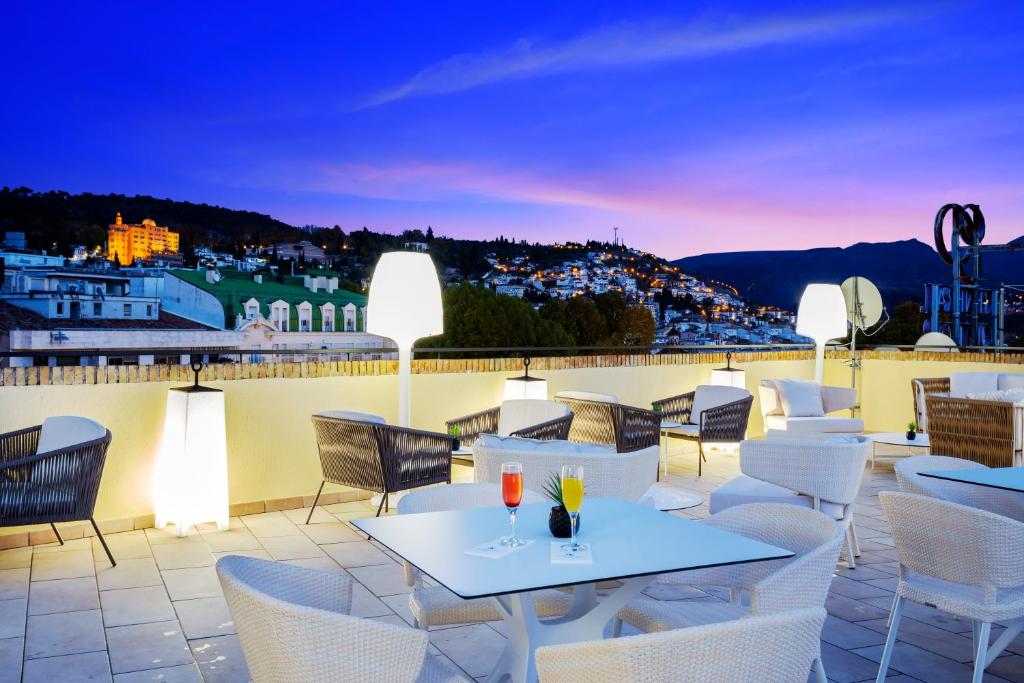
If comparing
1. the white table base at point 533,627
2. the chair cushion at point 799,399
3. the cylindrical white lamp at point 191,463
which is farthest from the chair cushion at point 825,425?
the white table base at point 533,627

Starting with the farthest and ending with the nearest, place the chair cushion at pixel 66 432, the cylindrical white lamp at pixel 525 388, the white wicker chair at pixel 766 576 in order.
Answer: the cylindrical white lamp at pixel 525 388 → the chair cushion at pixel 66 432 → the white wicker chair at pixel 766 576

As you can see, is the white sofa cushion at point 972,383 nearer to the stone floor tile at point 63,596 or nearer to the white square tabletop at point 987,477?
the white square tabletop at point 987,477

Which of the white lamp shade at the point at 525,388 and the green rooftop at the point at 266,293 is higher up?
the green rooftop at the point at 266,293

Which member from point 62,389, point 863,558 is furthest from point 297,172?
point 863,558

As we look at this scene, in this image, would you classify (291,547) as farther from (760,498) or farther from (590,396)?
(590,396)

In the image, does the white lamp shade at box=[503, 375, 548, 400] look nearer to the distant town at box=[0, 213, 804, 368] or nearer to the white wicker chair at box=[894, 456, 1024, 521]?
the white wicker chair at box=[894, 456, 1024, 521]

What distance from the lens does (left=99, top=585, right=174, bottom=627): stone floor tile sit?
3.56 m

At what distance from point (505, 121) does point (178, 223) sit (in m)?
6.17

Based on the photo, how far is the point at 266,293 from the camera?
633 inches

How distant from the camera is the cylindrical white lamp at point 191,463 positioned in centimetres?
503

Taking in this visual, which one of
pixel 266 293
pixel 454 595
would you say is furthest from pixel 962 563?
pixel 266 293

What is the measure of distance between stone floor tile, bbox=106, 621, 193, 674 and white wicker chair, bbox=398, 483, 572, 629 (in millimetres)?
1042

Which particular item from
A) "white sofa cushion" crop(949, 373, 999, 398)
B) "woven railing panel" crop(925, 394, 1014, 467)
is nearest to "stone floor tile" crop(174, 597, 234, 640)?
"woven railing panel" crop(925, 394, 1014, 467)

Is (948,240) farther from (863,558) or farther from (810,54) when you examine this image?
(863,558)
